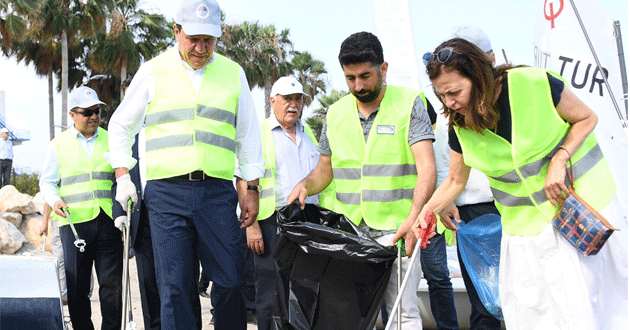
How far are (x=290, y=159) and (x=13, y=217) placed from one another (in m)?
9.25

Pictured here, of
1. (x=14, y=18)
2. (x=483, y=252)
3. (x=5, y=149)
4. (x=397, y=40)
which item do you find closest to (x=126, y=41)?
(x=14, y=18)

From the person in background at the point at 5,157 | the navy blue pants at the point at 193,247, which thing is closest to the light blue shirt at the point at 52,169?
the navy blue pants at the point at 193,247

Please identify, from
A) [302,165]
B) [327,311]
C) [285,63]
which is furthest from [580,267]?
[285,63]

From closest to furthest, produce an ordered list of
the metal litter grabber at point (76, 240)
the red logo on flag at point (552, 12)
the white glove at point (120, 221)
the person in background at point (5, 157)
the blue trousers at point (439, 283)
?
the blue trousers at point (439, 283)
the white glove at point (120, 221)
the metal litter grabber at point (76, 240)
the red logo on flag at point (552, 12)
the person in background at point (5, 157)

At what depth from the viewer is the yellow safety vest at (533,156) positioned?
2.64 m

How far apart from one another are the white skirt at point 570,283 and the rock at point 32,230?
36.0 feet

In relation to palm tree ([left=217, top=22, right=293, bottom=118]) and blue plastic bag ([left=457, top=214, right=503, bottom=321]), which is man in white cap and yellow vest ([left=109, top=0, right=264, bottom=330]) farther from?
palm tree ([left=217, top=22, right=293, bottom=118])

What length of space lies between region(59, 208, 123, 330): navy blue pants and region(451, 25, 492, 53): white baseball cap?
2.91 metres

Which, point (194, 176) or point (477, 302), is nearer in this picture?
point (194, 176)

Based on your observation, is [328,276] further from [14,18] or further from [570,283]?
[14,18]

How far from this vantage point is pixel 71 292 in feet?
16.1

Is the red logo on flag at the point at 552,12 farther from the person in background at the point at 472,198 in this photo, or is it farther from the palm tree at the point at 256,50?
the palm tree at the point at 256,50

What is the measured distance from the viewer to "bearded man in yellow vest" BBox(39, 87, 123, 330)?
490cm

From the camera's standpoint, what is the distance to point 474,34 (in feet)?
12.3
